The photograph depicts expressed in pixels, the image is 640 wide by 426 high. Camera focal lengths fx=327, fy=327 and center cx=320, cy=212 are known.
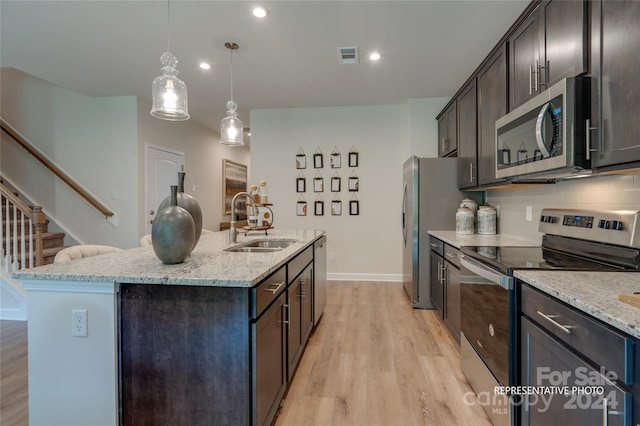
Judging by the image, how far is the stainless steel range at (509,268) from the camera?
59.5 inches

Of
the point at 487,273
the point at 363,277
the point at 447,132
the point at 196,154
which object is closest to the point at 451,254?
the point at 487,273

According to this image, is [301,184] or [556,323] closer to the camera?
[556,323]

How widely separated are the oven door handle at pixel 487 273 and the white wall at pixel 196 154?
433 cm

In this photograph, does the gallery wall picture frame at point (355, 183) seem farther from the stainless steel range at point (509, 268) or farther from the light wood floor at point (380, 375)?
the stainless steel range at point (509, 268)

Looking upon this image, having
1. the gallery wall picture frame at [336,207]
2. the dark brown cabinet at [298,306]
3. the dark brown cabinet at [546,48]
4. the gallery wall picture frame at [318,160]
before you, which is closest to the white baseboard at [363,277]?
the gallery wall picture frame at [336,207]

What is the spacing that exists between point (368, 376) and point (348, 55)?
9.35 feet

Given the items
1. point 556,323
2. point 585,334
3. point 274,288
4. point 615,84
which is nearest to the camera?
point 585,334

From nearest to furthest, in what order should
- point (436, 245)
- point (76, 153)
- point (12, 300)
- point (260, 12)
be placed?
point (260, 12)
point (436, 245)
point (12, 300)
point (76, 153)

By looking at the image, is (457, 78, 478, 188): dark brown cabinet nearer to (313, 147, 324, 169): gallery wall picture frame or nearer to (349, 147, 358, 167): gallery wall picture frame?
(349, 147, 358, 167): gallery wall picture frame

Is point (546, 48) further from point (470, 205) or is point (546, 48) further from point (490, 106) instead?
point (470, 205)

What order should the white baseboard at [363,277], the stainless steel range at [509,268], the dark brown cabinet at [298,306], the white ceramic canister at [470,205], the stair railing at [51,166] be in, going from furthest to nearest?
1. the white baseboard at [363,277]
2. the stair railing at [51,166]
3. the white ceramic canister at [470,205]
4. the dark brown cabinet at [298,306]
5. the stainless steel range at [509,268]

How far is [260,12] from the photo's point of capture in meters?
2.51

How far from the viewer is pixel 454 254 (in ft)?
8.83

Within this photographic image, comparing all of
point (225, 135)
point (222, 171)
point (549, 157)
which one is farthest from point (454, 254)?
point (222, 171)
